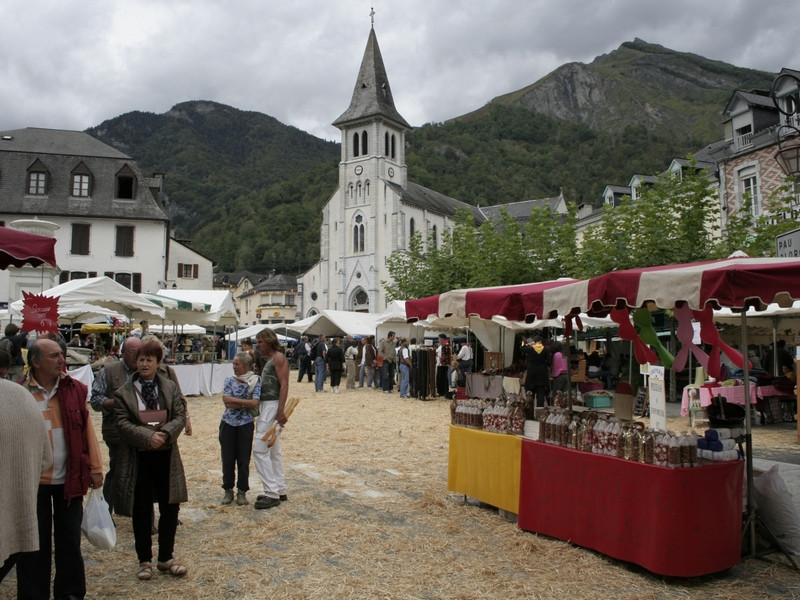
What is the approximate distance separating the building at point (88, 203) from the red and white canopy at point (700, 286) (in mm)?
39049

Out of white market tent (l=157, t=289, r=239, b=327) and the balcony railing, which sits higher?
the balcony railing

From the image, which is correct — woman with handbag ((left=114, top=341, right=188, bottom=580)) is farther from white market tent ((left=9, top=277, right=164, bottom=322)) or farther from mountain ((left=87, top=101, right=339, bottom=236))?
mountain ((left=87, top=101, right=339, bottom=236))

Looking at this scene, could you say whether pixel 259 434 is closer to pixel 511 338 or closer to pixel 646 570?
pixel 646 570

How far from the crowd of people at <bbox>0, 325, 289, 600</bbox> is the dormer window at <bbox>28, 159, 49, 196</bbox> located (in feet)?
128

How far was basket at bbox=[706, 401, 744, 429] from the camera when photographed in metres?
5.47

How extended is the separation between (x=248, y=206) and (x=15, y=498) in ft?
410

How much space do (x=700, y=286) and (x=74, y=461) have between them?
14.3 feet

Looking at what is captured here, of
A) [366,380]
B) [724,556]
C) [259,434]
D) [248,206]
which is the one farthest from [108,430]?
[248,206]

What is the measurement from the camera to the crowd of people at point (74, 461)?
10.5 ft

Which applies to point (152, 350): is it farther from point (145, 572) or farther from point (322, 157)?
point (322, 157)

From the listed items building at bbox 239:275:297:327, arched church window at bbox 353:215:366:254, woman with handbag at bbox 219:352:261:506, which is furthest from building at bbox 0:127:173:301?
building at bbox 239:275:297:327

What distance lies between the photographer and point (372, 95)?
6781 cm

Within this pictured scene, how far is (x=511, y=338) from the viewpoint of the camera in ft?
64.4

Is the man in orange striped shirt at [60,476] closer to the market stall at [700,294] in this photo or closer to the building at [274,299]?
the market stall at [700,294]
